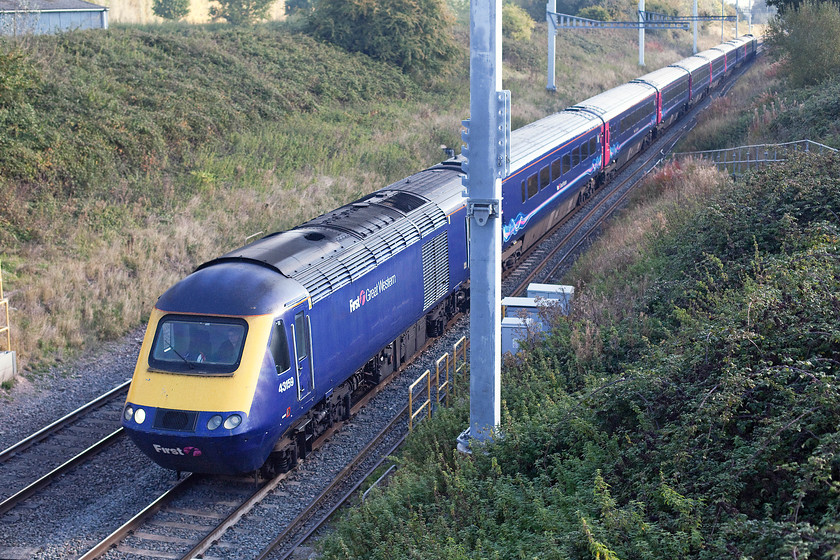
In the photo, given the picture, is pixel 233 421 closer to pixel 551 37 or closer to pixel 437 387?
pixel 437 387

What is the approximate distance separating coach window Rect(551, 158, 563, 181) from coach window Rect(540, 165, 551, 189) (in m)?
0.33

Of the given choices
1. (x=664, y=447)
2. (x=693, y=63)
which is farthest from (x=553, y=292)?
(x=693, y=63)

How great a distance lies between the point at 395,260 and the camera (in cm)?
1355

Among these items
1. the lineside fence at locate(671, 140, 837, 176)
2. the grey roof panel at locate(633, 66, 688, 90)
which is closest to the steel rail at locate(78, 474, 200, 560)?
the lineside fence at locate(671, 140, 837, 176)

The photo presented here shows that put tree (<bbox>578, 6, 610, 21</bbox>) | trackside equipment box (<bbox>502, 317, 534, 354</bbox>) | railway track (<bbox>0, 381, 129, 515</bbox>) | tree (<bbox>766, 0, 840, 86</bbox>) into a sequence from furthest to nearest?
tree (<bbox>578, 6, 610, 21</bbox>) < tree (<bbox>766, 0, 840, 86</bbox>) < trackside equipment box (<bbox>502, 317, 534, 354</bbox>) < railway track (<bbox>0, 381, 129, 515</bbox>)

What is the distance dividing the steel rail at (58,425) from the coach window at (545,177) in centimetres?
1156

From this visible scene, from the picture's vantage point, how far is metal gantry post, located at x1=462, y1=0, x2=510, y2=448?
8906mm

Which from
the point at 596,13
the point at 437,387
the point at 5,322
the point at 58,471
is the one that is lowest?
the point at 58,471

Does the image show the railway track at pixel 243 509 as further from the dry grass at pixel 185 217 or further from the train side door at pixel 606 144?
the train side door at pixel 606 144

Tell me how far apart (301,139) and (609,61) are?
43914mm

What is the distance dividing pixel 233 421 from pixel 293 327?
4.91ft

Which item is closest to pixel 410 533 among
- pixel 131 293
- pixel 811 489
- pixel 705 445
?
pixel 705 445

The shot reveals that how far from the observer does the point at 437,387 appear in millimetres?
13203

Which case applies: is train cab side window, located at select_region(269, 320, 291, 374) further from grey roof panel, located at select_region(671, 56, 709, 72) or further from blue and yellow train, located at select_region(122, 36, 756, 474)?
grey roof panel, located at select_region(671, 56, 709, 72)
